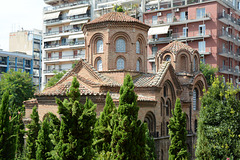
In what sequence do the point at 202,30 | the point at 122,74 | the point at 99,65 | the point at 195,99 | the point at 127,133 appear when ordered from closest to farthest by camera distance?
1. the point at 127,133
2. the point at 122,74
3. the point at 99,65
4. the point at 195,99
5. the point at 202,30

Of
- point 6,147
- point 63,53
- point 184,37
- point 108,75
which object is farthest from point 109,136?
point 63,53

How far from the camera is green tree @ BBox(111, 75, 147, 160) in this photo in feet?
47.7

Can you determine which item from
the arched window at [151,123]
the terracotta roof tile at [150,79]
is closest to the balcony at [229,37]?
the terracotta roof tile at [150,79]

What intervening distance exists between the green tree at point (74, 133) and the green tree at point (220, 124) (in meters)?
6.02

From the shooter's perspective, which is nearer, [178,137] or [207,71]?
[178,137]

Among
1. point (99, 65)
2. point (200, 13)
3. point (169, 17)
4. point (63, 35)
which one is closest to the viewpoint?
point (99, 65)

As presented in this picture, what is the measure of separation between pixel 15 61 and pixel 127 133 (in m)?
48.3

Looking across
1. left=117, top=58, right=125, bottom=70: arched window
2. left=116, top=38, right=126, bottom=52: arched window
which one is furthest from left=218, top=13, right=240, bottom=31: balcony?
left=117, top=58, right=125, bottom=70: arched window

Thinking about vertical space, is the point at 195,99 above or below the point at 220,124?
above

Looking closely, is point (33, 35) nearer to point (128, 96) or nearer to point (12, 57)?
point (12, 57)

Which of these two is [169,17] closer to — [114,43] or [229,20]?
[229,20]

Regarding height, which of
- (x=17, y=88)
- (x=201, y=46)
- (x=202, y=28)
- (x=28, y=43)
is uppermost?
(x=28, y=43)

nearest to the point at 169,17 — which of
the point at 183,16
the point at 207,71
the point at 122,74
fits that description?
the point at 183,16

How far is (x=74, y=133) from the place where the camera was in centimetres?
1185
